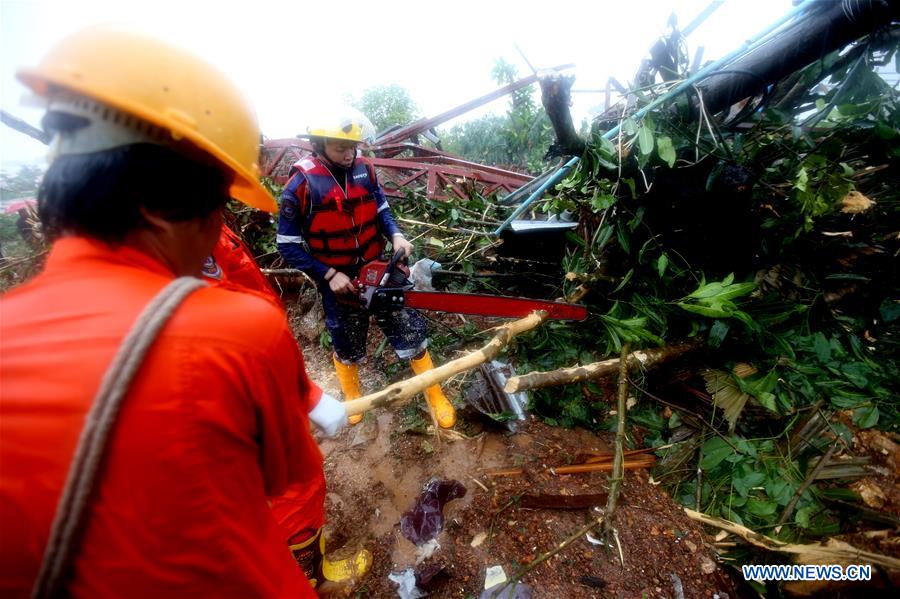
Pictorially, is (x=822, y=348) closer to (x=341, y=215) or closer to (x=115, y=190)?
(x=341, y=215)

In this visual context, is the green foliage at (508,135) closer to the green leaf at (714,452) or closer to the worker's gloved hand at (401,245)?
the worker's gloved hand at (401,245)

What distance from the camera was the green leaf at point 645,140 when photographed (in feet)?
7.61

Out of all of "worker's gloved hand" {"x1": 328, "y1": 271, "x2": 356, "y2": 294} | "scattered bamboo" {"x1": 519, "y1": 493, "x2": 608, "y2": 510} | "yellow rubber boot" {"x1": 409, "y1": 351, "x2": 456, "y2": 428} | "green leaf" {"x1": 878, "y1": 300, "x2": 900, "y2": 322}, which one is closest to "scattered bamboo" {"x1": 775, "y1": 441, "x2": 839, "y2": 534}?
"scattered bamboo" {"x1": 519, "y1": 493, "x2": 608, "y2": 510}

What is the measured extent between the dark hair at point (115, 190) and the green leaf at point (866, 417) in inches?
130

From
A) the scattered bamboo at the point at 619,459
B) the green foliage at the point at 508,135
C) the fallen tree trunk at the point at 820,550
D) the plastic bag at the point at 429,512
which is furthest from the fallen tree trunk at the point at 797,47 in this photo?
the green foliage at the point at 508,135

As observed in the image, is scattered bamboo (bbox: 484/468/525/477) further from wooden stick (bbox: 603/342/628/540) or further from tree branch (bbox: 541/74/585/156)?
tree branch (bbox: 541/74/585/156)

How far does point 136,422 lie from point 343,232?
2141 mm

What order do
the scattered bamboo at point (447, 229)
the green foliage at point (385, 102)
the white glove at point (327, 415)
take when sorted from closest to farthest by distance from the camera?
the white glove at point (327, 415), the scattered bamboo at point (447, 229), the green foliage at point (385, 102)

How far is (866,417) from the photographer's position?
210cm

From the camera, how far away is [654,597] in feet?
6.00

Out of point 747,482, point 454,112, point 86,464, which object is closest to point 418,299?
point 86,464

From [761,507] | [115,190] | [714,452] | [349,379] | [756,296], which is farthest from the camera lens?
[349,379]

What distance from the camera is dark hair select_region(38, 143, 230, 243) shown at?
72 cm

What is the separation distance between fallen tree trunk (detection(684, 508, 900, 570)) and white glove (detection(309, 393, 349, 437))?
212 centimetres
